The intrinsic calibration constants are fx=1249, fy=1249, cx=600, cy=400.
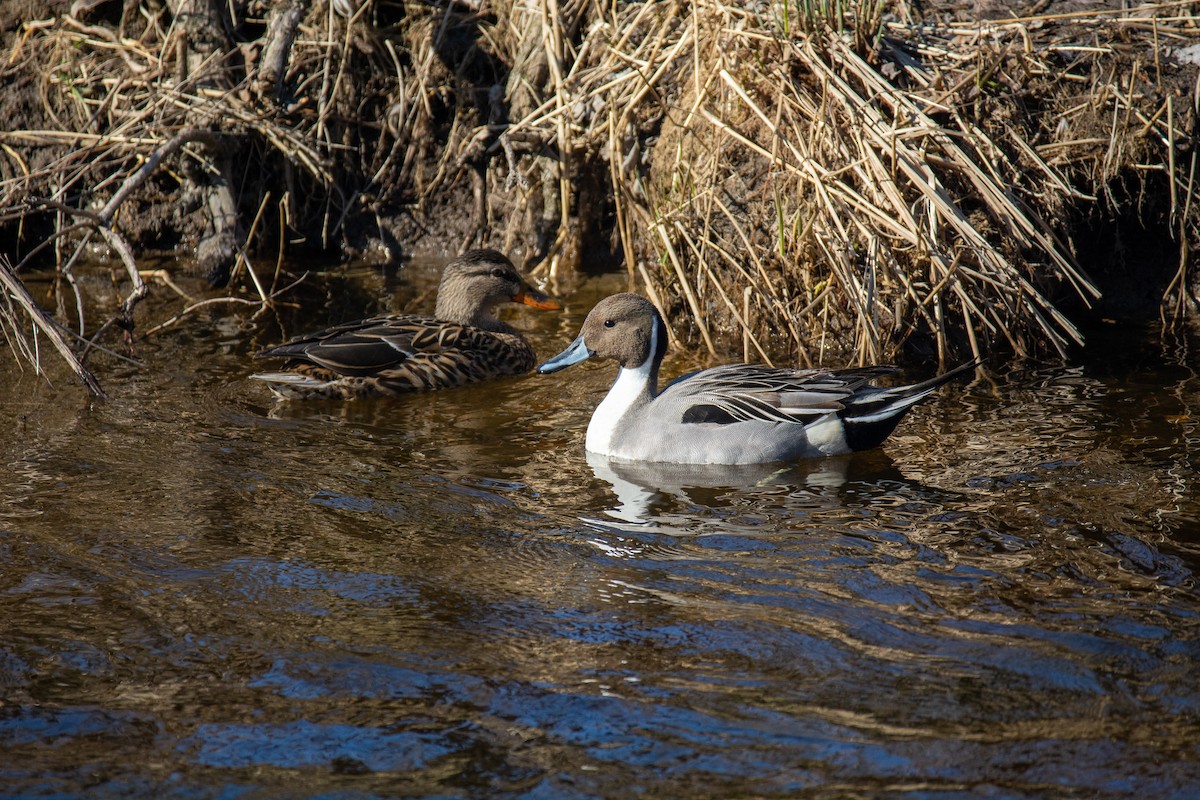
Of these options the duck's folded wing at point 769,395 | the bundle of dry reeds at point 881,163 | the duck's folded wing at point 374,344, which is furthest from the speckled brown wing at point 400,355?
the duck's folded wing at point 769,395

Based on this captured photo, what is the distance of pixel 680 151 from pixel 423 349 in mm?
1917

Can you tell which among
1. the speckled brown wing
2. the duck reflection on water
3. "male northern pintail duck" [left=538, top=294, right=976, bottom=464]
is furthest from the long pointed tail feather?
the speckled brown wing

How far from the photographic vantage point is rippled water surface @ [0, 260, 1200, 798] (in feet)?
10.8

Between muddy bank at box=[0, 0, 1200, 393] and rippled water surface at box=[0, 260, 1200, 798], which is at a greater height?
muddy bank at box=[0, 0, 1200, 393]

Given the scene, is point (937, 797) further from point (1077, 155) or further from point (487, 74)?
point (487, 74)

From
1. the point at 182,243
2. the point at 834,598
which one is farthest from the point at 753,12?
the point at 182,243

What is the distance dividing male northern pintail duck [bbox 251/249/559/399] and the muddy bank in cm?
91

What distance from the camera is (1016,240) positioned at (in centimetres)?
680

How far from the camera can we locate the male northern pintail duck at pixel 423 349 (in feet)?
22.1

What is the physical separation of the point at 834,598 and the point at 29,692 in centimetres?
250

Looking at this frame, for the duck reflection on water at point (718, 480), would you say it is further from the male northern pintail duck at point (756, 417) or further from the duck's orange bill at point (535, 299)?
the duck's orange bill at point (535, 299)

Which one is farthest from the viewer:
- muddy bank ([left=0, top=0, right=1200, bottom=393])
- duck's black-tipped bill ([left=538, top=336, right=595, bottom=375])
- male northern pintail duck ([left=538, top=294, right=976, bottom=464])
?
muddy bank ([left=0, top=0, right=1200, bottom=393])

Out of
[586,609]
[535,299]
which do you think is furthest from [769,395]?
[535,299]

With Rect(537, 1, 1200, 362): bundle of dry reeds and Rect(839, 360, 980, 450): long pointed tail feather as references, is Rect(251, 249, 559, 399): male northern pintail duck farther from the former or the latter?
Rect(839, 360, 980, 450): long pointed tail feather
